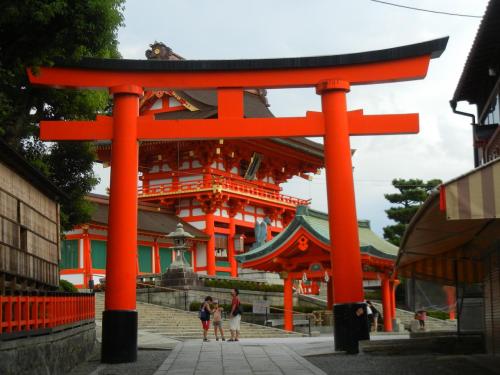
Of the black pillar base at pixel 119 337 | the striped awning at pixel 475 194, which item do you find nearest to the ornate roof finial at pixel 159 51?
the black pillar base at pixel 119 337

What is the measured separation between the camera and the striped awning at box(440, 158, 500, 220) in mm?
7043

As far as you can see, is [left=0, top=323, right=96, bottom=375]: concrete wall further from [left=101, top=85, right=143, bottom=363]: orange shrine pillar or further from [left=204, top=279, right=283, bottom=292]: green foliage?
[left=204, top=279, right=283, bottom=292]: green foliage

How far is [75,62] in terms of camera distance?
14008 mm

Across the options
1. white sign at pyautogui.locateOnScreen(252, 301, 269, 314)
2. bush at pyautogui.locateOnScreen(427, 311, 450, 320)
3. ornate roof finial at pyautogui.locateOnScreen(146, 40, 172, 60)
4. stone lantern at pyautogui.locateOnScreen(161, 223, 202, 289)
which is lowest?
bush at pyautogui.locateOnScreen(427, 311, 450, 320)

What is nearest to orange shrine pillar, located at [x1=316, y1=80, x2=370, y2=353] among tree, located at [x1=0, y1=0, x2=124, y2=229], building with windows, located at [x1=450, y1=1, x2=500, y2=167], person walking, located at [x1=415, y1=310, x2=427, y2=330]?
building with windows, located at [x1=450, y1=1, x2=500, y2=167]

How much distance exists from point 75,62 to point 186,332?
10.6 meters

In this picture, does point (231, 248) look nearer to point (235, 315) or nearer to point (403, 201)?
point (403, 201)

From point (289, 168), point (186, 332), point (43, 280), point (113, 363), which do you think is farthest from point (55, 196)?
point (289, 168)

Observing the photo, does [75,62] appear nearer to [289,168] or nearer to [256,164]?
[256,164]

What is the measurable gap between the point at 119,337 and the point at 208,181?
24523mm

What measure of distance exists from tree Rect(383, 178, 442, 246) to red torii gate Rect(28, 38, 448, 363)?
2478 cm

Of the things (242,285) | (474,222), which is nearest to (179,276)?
(242,285)

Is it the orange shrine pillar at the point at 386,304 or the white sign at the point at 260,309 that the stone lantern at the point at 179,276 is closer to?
the white sign at the point at 260,309

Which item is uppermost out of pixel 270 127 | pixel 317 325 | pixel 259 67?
pixel 259 67
